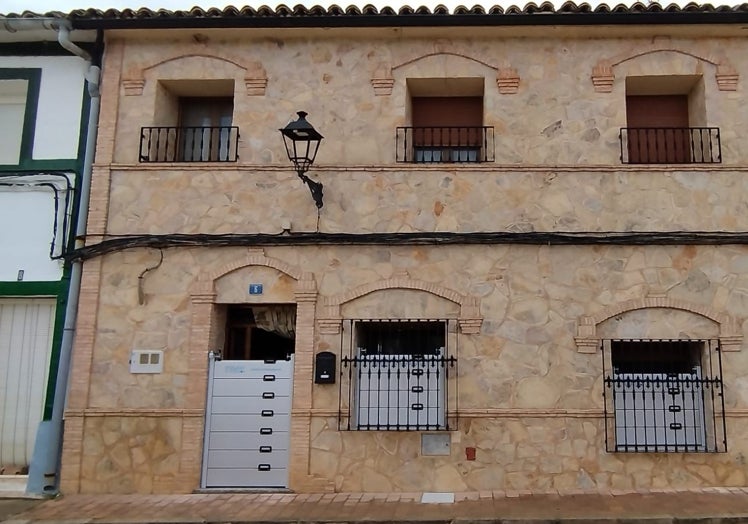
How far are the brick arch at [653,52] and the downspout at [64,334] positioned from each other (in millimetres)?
6759

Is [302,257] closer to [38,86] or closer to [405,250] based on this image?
[405,250]

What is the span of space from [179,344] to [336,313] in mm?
2045

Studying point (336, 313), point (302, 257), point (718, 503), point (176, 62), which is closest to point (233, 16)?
point (176, 62)

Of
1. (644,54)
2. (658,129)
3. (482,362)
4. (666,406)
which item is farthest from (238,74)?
(666,406)

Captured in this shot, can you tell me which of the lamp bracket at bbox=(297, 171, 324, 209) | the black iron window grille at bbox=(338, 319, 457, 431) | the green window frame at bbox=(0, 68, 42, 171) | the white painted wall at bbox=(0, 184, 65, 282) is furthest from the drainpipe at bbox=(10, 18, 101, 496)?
the black iron window grille at bbox=(338, 319, 457, 431)

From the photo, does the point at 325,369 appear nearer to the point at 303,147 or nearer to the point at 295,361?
the point at 295,361

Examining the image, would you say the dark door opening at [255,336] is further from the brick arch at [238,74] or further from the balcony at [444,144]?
the brick arch at [238,74]

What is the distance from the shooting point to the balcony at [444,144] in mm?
9695

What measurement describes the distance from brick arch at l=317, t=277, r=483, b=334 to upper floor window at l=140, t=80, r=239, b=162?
2.42m

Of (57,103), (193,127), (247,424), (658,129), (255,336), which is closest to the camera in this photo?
(247,424)

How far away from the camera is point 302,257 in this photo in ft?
30.4

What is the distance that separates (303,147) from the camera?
935cm

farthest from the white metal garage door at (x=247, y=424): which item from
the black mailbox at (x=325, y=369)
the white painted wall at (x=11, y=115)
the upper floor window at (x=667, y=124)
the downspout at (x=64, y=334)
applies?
the upper floor window at (x=667, y=124)

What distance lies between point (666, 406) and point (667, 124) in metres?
3.83
